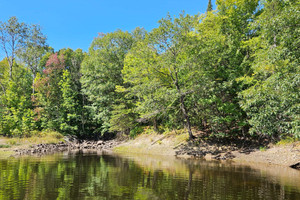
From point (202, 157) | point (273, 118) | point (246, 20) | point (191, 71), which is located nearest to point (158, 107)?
point (191, 71)

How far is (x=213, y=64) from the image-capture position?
78.8 feet

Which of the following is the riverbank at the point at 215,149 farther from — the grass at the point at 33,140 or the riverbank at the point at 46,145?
the grass at the point at 33,140

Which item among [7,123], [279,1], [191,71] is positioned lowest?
[7,123]

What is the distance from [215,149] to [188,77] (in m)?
8.62

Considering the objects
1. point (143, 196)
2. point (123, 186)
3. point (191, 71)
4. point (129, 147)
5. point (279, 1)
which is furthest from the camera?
point (129, 147)

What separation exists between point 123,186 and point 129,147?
2095 cm

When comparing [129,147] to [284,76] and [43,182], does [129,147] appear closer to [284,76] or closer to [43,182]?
[43,182]

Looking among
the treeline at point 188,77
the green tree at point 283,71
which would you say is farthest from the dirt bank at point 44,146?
the green tree at point 283,71

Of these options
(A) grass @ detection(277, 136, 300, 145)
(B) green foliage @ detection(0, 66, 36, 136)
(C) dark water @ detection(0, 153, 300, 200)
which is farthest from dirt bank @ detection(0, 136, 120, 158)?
(A) grass @ detection(277, 136, 300, 145)

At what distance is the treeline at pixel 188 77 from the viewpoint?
15047 mm

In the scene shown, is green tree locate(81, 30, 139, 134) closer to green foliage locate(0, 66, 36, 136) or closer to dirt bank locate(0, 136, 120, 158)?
dirt bank locate(0, 136, 120, 158)

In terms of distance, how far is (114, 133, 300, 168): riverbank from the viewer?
60.3ft

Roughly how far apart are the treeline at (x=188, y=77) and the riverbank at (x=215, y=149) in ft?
4.53

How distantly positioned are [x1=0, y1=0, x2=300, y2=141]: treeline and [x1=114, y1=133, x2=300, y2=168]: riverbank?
1.38 m
